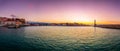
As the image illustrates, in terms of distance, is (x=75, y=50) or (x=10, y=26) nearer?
(x=75, y=50)

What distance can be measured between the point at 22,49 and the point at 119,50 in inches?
137

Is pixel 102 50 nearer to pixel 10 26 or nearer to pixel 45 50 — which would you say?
pixel 45 50

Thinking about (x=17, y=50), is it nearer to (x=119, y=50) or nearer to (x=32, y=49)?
(x=32, y=49)

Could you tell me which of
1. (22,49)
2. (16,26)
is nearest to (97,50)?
(22,49)

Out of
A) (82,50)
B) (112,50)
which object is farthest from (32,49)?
(112,50)

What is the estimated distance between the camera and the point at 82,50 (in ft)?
15.7

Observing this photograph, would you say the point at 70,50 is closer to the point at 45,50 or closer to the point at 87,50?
the point at 87,50

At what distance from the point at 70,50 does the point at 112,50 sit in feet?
4.91

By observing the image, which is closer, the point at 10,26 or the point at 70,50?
the point at 70,50

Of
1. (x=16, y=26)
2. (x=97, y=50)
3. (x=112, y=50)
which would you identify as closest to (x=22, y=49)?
(x=97, y=50)

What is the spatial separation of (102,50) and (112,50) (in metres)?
0.35

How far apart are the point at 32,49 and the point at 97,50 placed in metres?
2.37

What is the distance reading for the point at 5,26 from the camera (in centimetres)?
1892

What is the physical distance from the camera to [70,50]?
190 inches
